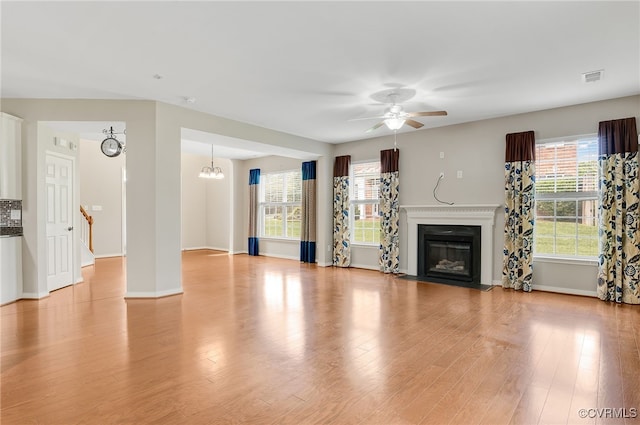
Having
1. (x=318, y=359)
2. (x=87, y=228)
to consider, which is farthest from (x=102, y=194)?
(x=318, y=359)

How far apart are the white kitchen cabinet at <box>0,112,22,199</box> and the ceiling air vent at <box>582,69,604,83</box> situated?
7.41 meters

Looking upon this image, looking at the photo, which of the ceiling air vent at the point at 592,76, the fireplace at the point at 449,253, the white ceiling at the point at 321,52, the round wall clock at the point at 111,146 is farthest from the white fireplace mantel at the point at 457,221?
the round wall clock at the point at 111,146

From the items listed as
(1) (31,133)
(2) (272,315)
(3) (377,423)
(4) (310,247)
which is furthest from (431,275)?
(1) (31,133)

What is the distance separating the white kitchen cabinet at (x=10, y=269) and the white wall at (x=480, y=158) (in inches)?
232

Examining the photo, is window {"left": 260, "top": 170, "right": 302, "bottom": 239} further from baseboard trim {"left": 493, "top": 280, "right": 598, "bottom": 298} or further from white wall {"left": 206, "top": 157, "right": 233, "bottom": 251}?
baseboard trim {"left": 493, "top": 280, "right": 598, "bottom": 298}

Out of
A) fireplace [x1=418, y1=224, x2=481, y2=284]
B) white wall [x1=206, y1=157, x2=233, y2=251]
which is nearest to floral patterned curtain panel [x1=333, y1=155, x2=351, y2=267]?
fireplace [x1=418, y1=224, x2=481, y2=284]

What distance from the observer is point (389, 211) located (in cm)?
689

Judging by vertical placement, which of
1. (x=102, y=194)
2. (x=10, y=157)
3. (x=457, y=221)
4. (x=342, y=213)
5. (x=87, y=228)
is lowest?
(x=87, y=228)

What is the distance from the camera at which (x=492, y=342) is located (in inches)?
127

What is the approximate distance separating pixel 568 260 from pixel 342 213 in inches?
167

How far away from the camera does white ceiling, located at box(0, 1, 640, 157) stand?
2686 millimetres

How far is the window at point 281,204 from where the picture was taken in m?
9.13

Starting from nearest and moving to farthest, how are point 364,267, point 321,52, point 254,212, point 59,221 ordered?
point 321,52 → point 59,221 → point 364,267 → point 254,212

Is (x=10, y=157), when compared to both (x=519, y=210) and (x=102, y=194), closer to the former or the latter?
(x=102, y=194)
